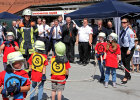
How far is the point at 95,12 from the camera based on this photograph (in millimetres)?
10367

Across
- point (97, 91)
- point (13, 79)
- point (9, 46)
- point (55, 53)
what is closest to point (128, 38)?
point (97, 91)

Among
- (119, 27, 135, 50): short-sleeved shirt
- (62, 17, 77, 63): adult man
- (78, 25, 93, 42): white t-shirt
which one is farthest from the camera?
(62, 17, 77, 63): adult man

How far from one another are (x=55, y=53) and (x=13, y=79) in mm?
1721

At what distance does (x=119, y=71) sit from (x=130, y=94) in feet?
9.40

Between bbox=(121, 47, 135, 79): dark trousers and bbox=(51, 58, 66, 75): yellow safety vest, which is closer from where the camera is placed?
bbox=(51, 58, 66, 75): yellow safety vest

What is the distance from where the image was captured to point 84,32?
10203 millimetres

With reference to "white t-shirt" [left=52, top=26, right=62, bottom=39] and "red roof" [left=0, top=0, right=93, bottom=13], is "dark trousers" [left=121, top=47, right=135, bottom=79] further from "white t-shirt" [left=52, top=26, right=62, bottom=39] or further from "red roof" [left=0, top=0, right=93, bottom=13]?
"red roof" [left=0, top=0, right=93, bottom=13]

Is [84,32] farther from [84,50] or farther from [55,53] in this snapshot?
[55,53]

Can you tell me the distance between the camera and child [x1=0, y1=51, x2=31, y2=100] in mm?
3356

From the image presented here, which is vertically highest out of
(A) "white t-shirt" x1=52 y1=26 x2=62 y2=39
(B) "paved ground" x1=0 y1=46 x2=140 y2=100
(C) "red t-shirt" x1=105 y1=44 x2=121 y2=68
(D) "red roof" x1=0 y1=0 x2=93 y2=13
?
(D) "red roof" x1=0 y1=0 x2=93 y2=13

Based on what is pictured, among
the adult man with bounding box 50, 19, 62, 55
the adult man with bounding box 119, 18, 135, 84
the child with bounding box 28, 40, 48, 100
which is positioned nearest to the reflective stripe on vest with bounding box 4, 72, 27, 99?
the child with bounding box 28, 40, 48, 100

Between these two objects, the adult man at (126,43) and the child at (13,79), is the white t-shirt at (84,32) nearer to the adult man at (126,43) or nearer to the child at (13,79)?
the adult man at (126,43)

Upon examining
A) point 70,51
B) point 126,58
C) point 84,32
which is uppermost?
point 84,32

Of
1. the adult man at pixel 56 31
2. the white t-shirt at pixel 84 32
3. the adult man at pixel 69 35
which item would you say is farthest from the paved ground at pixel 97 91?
the adult man at pixel 56 31
